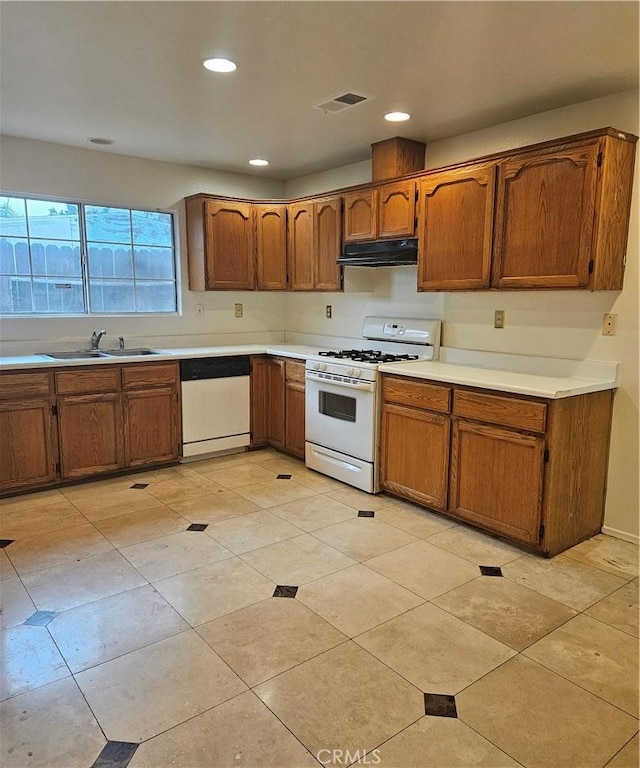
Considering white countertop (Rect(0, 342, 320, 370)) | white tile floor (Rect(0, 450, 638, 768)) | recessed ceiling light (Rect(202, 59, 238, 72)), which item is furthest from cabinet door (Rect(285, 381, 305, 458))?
recessed ceiling light (Rect(202, 59, 238, 72))

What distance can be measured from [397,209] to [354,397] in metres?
1.33

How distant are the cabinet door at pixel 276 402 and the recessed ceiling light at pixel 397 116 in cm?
202

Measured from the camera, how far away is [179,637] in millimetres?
2205

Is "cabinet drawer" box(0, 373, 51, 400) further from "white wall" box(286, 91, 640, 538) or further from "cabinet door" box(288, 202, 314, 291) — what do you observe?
Answer: "white wall" box(286, 91, 640, 538)

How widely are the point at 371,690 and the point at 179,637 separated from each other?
796 millimetres

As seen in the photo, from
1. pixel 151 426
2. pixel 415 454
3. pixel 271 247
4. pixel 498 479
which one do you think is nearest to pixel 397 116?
pixel 271 247

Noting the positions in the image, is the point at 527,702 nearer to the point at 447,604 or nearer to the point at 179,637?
the point at 447,604

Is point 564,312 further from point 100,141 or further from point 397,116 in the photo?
point 100,141

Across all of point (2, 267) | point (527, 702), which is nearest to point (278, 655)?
point (527, 702)

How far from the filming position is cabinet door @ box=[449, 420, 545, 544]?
9.45ft

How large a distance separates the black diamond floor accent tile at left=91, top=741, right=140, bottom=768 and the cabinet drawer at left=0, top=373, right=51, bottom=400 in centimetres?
256

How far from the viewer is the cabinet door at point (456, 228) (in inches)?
128

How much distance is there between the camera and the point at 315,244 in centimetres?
452

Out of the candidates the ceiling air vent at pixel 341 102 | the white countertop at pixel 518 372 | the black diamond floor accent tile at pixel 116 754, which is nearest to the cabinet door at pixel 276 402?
the white countertop at pixel 518 372
